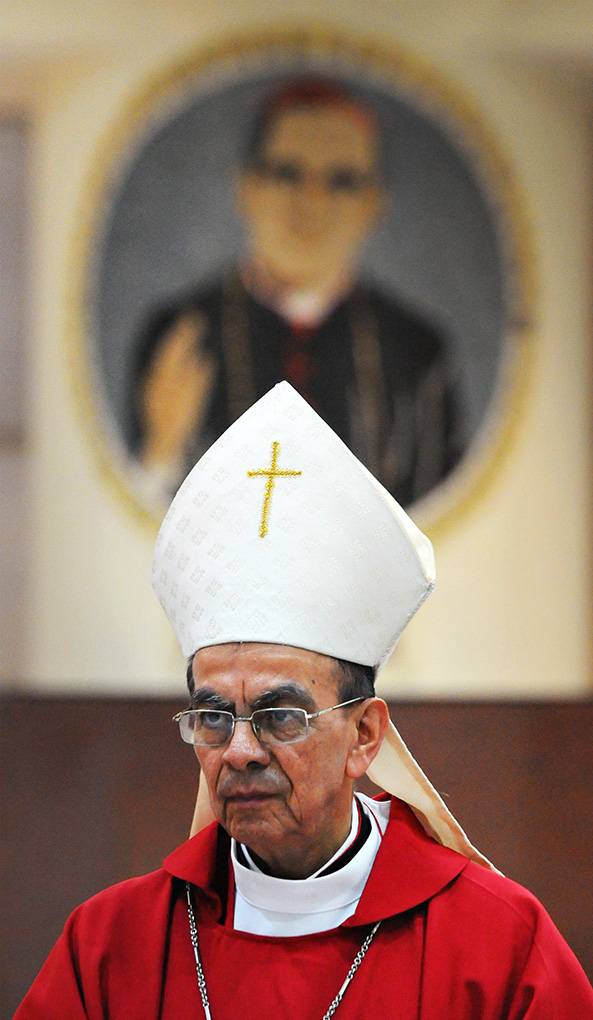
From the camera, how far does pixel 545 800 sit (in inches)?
108

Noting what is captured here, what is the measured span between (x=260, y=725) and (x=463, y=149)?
4.79 metres

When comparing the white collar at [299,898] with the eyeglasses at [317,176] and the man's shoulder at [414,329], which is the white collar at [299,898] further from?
the eyeglasses at [317,176]

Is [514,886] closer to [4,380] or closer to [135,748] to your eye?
[135,748]

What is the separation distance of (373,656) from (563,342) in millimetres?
4496

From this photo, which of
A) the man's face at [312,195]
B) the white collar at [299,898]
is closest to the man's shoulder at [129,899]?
the white collar at [299,898]

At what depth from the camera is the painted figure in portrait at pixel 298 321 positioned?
6.25m

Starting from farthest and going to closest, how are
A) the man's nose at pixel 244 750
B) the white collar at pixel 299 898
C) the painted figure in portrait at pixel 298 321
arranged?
the painted figure in portrait at pixel 298 321 → the white collar at pixel 299 898 → the man's nose at pixel 244 750

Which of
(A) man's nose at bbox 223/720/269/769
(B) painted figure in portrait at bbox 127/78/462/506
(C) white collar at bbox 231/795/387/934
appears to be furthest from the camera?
(B) painted figure in portrait at bbox 127/78/462/506

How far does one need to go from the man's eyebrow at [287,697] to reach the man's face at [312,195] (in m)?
4.56

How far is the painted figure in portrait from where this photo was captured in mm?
6254

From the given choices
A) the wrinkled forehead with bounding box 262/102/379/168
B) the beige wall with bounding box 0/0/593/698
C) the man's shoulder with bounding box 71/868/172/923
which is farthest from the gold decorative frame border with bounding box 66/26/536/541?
the man's shoulder with bounding box 71/868/172/923

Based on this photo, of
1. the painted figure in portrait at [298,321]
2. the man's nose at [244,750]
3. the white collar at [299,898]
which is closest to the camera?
the man's nose at [244,750]

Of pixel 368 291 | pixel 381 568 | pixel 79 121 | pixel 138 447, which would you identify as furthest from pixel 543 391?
pixel 381 568

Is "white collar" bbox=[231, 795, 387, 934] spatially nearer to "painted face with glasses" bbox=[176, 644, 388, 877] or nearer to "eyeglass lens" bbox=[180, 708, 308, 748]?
"painted face with glasses" bbox=[176, 644, 388, 877]
